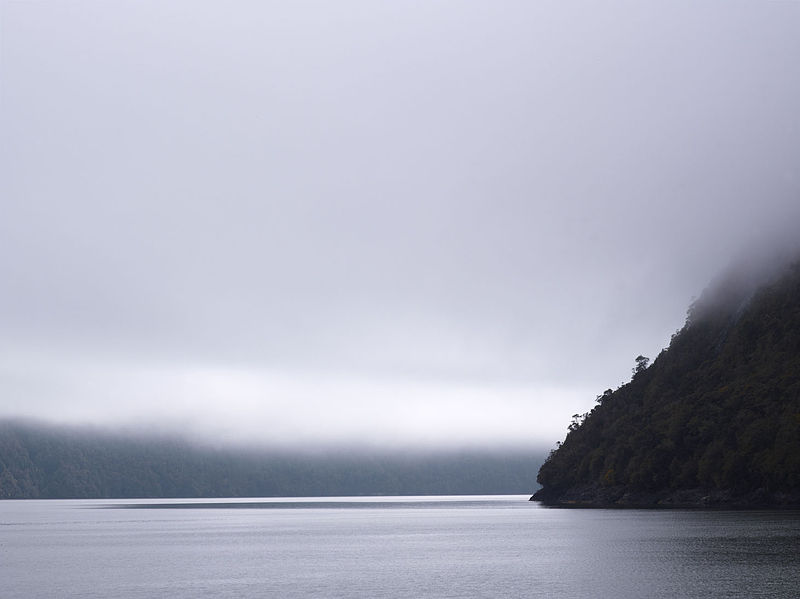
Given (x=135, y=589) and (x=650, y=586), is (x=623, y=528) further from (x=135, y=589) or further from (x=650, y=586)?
(x=135, y=589)

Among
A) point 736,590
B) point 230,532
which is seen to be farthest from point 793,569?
point 230,532

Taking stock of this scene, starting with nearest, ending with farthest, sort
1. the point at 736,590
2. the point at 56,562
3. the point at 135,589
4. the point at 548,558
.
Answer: the point at 736,590, the point at 135,589, the point at 548,558, the point at 56,562

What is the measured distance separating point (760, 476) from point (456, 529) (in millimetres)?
70051

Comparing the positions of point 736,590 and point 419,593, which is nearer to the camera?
point 736,590

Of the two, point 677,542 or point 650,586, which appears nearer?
point 650,586

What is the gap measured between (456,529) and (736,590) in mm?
103429

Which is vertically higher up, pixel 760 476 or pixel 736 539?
pixel 760 476

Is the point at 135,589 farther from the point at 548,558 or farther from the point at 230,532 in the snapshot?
the point at 230,532

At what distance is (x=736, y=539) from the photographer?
3957 inches

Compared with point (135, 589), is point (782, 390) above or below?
above

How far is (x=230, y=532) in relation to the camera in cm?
16775

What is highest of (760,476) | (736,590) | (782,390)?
(782,390)

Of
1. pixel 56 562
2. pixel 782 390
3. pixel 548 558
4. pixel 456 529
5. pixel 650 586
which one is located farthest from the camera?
pixel 782 390

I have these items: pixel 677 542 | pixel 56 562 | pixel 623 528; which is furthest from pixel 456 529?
pixel 56 562
